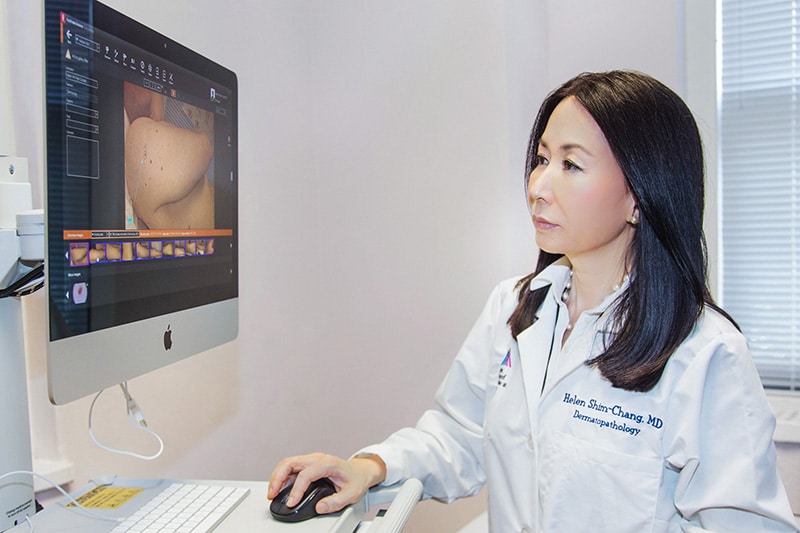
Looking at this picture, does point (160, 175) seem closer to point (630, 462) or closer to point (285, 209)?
point (630, 462)

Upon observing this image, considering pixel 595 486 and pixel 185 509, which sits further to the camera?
pixel 595 486

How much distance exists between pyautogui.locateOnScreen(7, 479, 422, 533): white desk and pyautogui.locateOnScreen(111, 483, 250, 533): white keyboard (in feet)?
0.05

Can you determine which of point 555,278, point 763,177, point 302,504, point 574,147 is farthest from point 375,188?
point 302,504

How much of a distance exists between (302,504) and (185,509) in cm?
15

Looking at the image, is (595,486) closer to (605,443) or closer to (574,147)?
(605,443)

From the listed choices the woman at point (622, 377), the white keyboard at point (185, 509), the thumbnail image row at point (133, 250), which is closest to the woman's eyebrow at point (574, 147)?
the woman at point (622, 377)

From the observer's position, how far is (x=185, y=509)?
2.66 ft

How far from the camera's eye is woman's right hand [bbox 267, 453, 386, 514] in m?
0.85

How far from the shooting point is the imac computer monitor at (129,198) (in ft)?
2.29

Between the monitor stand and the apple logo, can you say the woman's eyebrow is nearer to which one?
the apple logo

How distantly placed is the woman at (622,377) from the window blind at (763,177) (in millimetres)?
1026

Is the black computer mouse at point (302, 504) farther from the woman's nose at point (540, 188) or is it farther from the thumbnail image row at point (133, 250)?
the woman's nose at point (540, 188)

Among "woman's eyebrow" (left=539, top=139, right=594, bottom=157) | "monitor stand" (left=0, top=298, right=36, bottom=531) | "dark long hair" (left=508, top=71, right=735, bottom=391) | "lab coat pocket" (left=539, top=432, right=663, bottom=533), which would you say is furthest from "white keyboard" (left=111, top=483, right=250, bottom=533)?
"woman's eyebrow" (left=539, top=139, right=594, bottom=157)

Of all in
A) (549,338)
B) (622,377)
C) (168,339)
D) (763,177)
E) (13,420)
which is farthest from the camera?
(763,177)
